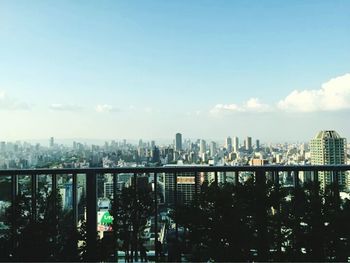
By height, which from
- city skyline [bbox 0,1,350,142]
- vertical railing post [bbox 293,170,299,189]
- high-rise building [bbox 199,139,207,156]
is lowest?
vertical railing post [bbox 293,170,299,189]

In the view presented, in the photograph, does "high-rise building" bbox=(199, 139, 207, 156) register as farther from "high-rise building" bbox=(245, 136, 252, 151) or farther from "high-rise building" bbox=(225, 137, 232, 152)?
"high-rise building" bbox=(245, 136, 252, 151)

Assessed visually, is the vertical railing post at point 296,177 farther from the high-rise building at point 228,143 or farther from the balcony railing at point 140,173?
the high-rise building at point 228,143

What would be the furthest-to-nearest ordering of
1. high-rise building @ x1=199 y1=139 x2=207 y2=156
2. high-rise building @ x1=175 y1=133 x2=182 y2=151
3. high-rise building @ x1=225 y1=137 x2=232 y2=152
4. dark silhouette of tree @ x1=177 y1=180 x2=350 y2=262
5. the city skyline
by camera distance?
high-rise building @ x1=225 y1=137 x2=232 y2=152
high-rise building @ x1=199 y1=139 x2=207 y2=156
high-rise building @ x1=175 y1=133 x2=182 y2=151
the city skyline
dark silhouette of tree @ x1=177 y1=180 x2=350 y2=262

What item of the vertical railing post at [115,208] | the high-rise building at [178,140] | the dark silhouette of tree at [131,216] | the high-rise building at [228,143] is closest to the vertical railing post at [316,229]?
the dark silhouette of tree at [131,216]

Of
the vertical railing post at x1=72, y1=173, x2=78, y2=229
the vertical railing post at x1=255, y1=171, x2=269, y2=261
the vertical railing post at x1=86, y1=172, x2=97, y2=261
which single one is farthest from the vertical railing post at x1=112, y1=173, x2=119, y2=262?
the vertical railing post at x1=255, y1=171, x2=269, y2=261

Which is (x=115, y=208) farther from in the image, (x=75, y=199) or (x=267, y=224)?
(x=267, y=224)

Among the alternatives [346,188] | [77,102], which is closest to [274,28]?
[346,188]

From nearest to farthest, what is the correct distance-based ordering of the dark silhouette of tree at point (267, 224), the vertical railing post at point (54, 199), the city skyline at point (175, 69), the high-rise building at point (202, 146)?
the dark silhouette of tree at point (267, 224), the vertical railing post at point (54, 199), the city skyline at point (175, 69), the high-rise building at point (202, 146)

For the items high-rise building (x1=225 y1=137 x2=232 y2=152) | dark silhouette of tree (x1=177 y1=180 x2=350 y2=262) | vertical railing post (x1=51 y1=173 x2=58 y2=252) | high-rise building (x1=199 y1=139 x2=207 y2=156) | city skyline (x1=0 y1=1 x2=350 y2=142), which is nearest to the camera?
dark silhouette of tree (x1=177 y1=180 x2=350 y2=262)
